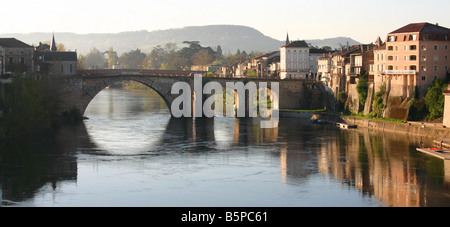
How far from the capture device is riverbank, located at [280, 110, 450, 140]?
142ft

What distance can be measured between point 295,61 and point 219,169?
38.6m

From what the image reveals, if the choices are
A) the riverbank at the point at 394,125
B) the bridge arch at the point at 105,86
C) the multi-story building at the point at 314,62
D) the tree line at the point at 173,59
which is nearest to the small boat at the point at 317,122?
the riverbank at the point at 394,125

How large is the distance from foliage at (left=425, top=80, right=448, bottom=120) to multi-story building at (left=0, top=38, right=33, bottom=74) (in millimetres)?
28410

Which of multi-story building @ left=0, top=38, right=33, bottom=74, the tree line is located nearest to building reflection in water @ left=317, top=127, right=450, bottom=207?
multi-story building @ left=0, top=38, right=33, bottom=74

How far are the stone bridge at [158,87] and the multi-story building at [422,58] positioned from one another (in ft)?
35.8

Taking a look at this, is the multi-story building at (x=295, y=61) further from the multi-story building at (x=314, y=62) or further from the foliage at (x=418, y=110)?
the foliage at (x=418, y=110)

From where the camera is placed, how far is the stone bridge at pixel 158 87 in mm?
→ 56147

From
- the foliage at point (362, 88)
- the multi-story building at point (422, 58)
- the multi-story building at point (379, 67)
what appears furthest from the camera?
the foliage at point (362, 88)

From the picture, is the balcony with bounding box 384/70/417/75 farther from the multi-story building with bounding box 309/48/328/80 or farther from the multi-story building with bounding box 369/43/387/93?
the multi-story building with bounding box 309/48/328/80

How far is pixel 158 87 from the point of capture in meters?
61.8

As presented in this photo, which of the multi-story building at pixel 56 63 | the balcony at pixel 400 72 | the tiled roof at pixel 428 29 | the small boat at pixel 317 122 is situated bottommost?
the small boat at pixel 317 122

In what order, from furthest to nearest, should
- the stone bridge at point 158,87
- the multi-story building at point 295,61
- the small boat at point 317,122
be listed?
the multi-story building at point 295,61 < the stone bridge at point 158,87 < the small boat at point 317,122

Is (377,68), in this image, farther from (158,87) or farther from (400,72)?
(158,87)
